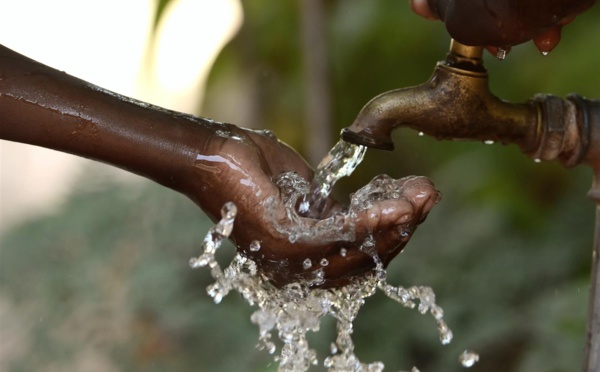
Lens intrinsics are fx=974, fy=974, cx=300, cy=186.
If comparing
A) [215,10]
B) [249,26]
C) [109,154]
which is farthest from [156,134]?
[215,10]

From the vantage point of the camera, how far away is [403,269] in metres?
2.49

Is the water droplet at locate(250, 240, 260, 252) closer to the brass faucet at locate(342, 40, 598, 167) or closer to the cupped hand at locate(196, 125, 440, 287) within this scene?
the cupped hand at locate(196, 125, 440, 287)

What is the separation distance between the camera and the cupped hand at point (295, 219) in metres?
1.00

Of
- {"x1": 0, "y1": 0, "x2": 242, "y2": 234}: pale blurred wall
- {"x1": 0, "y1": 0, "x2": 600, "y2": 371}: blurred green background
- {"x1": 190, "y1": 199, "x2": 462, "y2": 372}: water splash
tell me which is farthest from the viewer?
{"x1": 0, "y1": 0, "x2": 242, "y2": 234}: pale blurred wall

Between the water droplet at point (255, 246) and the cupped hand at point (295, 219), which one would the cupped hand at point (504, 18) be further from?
the water droplet at point (255, 246)

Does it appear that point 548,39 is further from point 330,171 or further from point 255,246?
point 255,246

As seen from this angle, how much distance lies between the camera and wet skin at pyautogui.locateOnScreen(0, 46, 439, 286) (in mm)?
1021

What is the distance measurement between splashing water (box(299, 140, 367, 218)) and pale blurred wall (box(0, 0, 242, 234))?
8.38 ft

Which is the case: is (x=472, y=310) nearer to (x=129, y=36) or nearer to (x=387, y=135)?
(x=387, y=135)

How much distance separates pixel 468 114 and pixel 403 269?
4.60 feet

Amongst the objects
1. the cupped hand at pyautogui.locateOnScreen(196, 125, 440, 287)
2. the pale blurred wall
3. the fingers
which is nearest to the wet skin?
the cupped hand at pyautogui.locateOnScreen(196, 125, 440, 287)

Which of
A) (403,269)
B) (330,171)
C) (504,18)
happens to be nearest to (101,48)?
(403,269)

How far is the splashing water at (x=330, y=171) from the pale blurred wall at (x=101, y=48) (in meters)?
2.56

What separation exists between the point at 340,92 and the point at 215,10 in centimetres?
120
